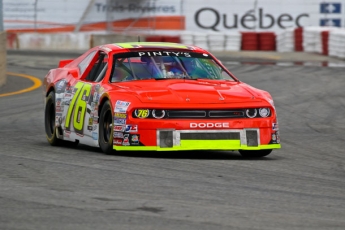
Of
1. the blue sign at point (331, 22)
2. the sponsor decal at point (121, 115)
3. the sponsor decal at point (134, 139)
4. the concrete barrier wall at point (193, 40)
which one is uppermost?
the sponsor decal at point (121, 115)

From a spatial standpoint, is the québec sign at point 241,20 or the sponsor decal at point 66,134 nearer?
the sponsor decal at point 66,134

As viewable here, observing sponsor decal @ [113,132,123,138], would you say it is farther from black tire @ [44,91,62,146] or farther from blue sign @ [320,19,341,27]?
blue sign @ [320,19,341,27]

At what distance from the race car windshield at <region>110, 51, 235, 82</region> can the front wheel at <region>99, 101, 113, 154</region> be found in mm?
546

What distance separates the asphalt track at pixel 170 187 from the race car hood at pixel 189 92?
1.89 ft

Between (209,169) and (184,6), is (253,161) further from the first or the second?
(184,6)

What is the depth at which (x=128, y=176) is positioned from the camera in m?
7.90

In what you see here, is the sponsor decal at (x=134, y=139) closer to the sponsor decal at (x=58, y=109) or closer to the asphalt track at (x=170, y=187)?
the asphalt track at (x=170, y=187)

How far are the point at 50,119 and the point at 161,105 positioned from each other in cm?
258

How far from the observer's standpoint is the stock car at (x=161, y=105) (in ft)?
30.1

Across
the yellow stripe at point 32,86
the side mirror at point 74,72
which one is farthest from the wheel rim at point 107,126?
the yellow stripe at point 32,86

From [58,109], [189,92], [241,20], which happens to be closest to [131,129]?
[189,92]

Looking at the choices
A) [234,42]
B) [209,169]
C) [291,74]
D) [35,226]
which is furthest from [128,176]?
[234,42]

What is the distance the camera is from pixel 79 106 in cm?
1038

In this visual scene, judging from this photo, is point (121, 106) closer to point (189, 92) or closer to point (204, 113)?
point (189, 92)
